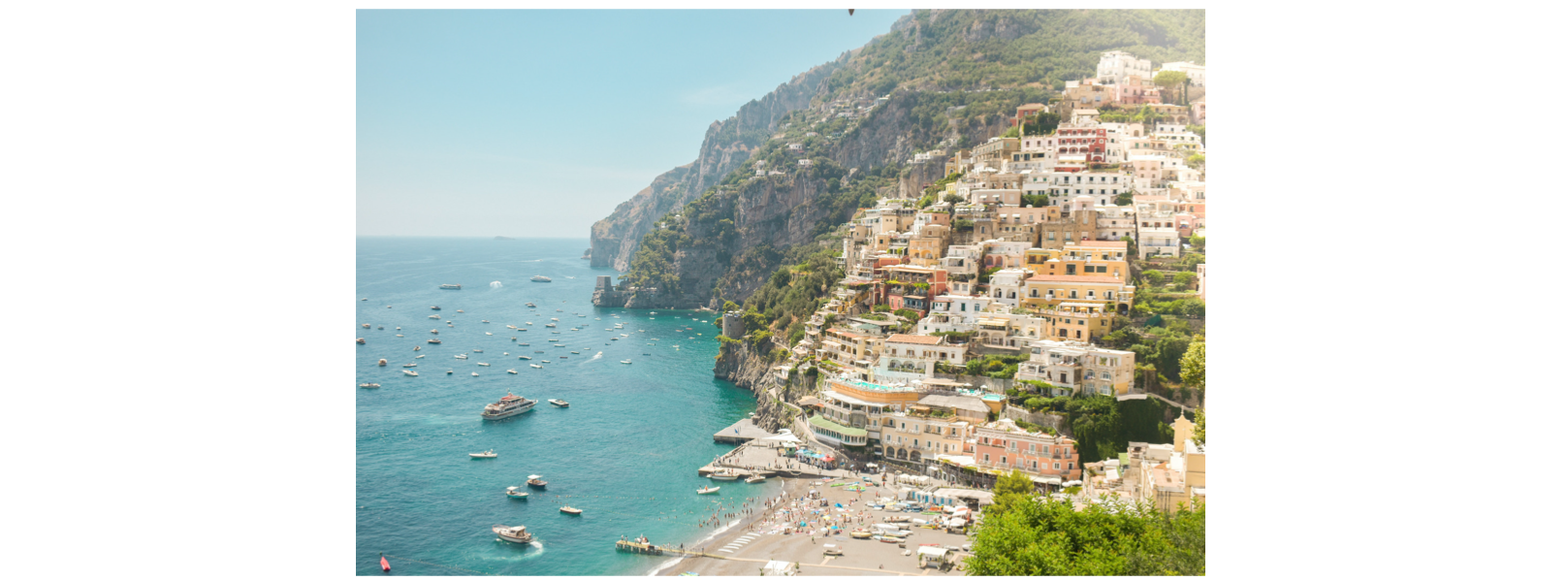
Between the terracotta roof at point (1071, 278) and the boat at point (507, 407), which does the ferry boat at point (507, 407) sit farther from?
the terracotta roof at point (1071, 278)

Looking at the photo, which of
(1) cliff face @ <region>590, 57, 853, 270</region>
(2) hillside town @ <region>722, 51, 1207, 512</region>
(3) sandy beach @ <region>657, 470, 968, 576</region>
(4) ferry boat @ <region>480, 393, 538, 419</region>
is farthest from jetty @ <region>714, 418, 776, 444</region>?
(1) cliff face @ <region>590, 57, 853, 270</region>

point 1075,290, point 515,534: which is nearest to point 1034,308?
point 1075,290

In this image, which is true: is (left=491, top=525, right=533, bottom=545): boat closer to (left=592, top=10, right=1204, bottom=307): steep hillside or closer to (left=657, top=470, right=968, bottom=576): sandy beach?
(left=657, top=470, right=968, bottom=576): sandy beach

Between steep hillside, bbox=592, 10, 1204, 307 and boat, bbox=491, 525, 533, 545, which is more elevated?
steep hillside, bbox=592, 10, 1204, 307

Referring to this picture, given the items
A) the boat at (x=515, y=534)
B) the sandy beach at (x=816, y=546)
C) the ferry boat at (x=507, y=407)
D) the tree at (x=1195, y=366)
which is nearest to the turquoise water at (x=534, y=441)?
the boat at (x=515, y=534)

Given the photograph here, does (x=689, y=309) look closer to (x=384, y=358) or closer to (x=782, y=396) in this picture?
(x=384, y=358)
